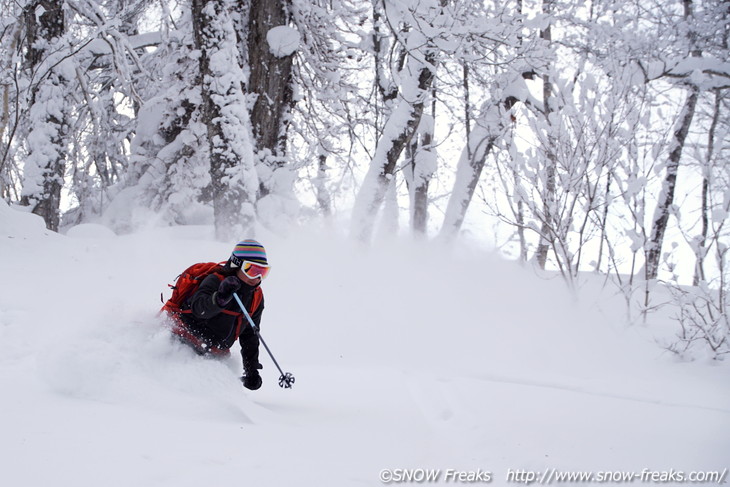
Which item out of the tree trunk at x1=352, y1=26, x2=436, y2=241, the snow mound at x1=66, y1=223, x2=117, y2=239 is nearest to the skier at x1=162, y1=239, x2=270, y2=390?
the snow mound at x1=66, y1=223, x2=117, y2=239

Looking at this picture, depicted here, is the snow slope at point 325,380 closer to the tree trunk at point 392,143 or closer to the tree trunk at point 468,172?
the tree trunk at point 392,143

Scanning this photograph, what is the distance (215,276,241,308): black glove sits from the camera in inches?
140

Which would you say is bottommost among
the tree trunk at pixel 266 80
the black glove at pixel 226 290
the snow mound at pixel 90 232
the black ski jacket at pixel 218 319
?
the snow mound at pixel 90 232

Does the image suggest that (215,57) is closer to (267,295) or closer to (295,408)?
(267,295)

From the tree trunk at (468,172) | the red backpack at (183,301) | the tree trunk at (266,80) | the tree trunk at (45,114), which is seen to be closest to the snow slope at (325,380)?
the red backpack at (183,301)

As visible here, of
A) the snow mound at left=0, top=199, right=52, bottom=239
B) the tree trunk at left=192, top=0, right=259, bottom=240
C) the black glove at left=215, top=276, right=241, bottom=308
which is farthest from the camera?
→ the tree trunk at left=192, top=0, right=259, bottom=240

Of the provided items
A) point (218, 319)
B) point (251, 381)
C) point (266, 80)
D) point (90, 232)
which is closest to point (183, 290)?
point (218, 319)

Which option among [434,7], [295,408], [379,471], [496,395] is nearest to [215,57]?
[434,7]

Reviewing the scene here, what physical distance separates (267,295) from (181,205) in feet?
10.8

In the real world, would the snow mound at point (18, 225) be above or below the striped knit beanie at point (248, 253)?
below

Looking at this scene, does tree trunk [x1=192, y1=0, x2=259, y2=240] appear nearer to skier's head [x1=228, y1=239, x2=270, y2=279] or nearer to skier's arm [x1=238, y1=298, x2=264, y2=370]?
skier's arm [x1=238, y1=298, x2=264, y2=370]

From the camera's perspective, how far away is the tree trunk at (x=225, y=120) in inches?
287

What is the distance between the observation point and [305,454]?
259cm

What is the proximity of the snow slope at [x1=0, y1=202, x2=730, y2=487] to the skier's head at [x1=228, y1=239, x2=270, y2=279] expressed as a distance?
2.49ft
